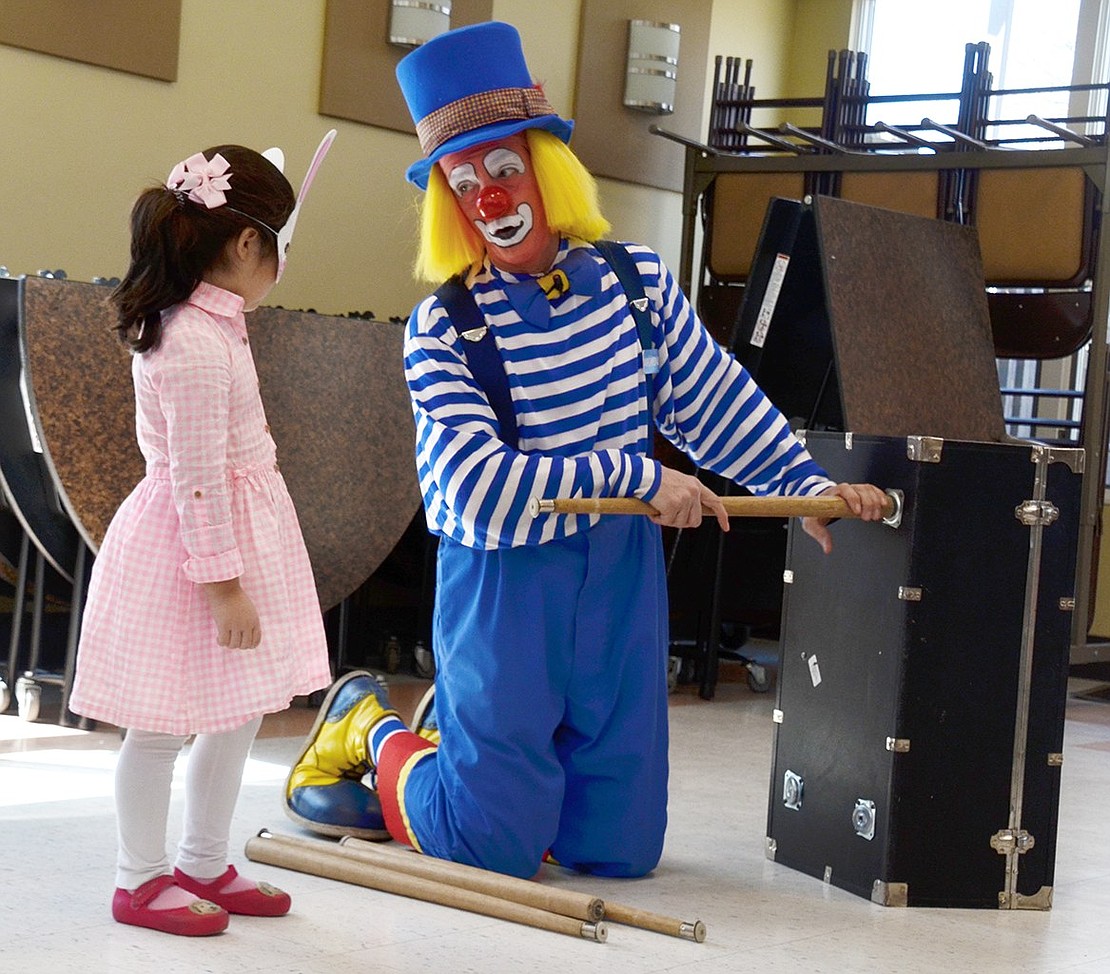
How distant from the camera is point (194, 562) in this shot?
2.04 meters

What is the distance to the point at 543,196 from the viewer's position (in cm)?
A: 253

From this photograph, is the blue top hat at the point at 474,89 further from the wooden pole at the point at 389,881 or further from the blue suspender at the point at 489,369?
the wooden pole at the point at 389,881

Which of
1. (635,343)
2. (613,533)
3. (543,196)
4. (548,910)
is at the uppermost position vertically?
(543,196)

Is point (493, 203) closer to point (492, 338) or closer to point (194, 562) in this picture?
point (492, 338)

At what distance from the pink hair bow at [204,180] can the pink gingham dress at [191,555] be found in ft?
0.38

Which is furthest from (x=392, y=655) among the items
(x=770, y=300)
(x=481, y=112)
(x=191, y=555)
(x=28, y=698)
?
(x=191, y=555)

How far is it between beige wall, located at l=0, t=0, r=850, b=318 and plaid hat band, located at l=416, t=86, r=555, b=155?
1.77m

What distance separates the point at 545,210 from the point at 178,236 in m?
0.63

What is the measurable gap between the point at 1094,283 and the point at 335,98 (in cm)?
240

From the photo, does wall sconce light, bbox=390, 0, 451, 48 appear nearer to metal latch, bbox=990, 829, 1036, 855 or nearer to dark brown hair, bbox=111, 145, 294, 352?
dark brown hair, bbox=111, 145, 294, 352

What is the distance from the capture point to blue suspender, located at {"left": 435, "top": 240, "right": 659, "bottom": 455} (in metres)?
2.47

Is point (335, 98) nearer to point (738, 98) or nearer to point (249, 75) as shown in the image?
point (249, 75)

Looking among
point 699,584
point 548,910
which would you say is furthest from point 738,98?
point 548,910

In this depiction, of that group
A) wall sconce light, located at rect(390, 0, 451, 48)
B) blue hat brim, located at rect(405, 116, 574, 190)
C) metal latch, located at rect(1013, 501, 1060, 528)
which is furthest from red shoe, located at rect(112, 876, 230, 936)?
wall sconce light, located at rect(390, 0, 451, 48)
